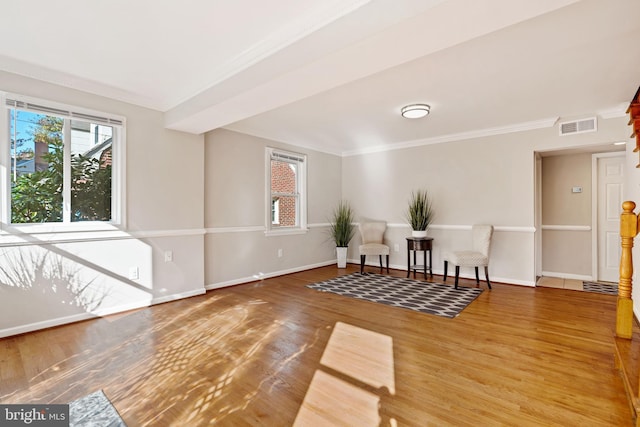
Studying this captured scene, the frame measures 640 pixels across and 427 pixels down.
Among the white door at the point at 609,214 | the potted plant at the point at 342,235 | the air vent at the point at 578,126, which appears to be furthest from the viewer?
the potted plant at the point at 342,235

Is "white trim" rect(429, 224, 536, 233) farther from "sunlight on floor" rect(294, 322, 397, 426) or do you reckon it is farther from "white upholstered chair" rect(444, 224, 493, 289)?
"sunlight on floor" rect(294, 322, 397, 426)

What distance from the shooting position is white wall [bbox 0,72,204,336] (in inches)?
110

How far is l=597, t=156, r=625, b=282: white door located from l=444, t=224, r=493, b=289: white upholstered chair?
1.82m

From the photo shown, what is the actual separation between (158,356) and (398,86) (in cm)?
328

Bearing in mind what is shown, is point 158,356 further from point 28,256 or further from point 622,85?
point 622,85

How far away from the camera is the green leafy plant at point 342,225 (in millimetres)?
5996

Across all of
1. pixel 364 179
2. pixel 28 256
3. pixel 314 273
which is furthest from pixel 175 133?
pixel 364 179

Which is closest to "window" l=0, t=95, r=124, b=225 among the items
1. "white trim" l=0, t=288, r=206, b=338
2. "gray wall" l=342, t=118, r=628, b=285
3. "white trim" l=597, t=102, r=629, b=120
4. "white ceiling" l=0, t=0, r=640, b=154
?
"white ceiling" l=0, t=0, r=640, b=154

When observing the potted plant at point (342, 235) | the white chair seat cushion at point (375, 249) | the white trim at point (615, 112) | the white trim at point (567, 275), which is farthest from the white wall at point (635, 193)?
the potted plant at point (342, 235)

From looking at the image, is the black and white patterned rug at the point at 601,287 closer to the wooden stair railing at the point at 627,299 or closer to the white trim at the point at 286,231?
the wooden stair railing at the point at 627,299

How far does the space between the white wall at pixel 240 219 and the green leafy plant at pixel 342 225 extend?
562 mm

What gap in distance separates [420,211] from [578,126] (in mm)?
2396

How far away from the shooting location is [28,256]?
2.81 m

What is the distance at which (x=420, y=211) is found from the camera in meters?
5.21
